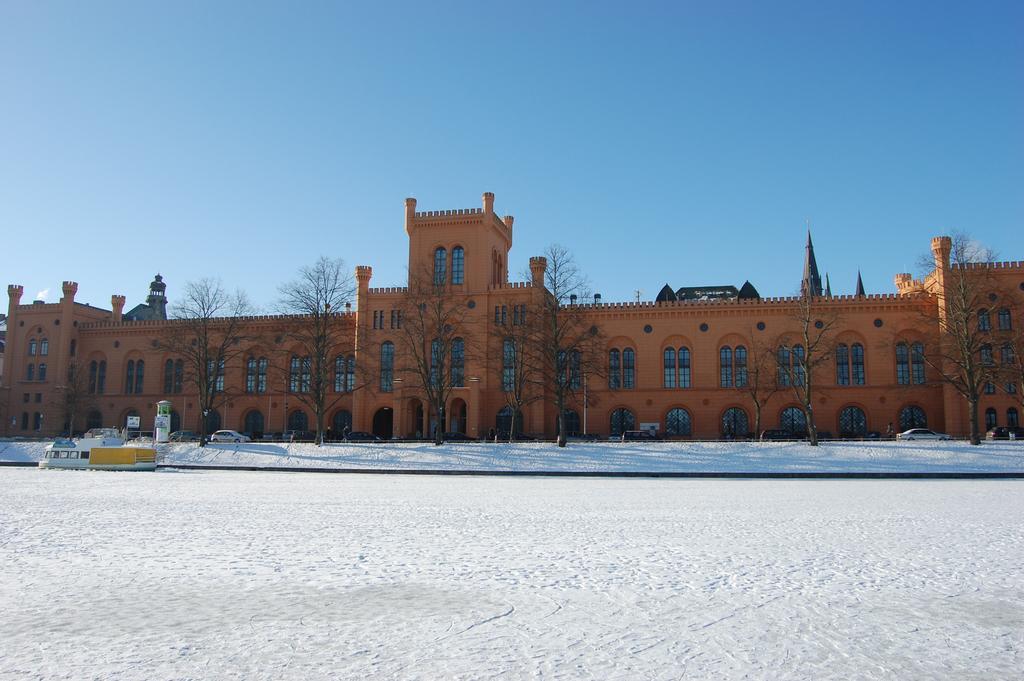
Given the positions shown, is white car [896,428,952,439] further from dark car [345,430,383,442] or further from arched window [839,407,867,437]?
dark car [345,430,383,442]

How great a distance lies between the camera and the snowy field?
638cm

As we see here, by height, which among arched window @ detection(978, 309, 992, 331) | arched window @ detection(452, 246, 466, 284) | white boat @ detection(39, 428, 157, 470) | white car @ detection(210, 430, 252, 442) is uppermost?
arched window @ detection(452, 246, 466, 284)

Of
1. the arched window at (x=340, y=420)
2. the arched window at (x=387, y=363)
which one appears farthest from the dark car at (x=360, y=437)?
the arched window at (x=340, y=420)

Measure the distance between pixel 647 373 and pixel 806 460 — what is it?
1981cm

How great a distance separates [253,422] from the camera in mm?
64375

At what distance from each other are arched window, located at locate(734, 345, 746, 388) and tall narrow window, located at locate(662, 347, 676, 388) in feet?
13.6

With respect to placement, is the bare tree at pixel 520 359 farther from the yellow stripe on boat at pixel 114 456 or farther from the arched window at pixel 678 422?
the yellow stripe on boat at pixel 114 456

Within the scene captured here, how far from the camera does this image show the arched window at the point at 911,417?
5294cm

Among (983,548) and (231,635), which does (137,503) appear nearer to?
(231,635)

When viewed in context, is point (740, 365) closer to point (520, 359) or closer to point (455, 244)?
point (520, 359)

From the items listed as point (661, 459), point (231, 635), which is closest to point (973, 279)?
point (661, 459)

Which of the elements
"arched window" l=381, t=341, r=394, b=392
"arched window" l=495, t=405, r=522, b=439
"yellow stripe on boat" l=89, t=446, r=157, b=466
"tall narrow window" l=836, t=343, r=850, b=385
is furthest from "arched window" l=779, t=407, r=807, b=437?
"yellow stripe on boat" l=89, t=446, r=157, b=466

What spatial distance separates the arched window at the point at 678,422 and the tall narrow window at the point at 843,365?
1007cm

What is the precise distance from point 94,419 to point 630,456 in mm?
49826
